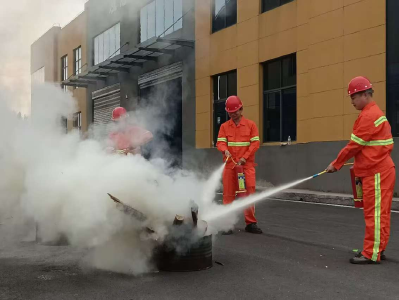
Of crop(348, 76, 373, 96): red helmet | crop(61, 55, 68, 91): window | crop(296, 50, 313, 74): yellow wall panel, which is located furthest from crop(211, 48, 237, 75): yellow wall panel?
crop(348, 76, 373, 96): red helmet

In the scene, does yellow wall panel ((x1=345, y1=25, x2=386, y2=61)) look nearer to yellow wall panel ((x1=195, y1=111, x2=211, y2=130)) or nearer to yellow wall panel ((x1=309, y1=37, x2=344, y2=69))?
yellow wall panel ((x1=309, y1=37, x2=344, y2=69))

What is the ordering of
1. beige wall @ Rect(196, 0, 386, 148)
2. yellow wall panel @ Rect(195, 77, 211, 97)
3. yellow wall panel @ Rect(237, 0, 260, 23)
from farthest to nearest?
yellow wall panel @ Rect(195, 77, 211, 97) < yellow wall panel @ Rect(237, 0, 260, 23) < beige wall @ Rect(196, 0, 386, 148)

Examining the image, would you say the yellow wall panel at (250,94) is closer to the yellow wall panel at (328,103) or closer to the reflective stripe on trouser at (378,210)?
the yellow wall panel at (328,103)

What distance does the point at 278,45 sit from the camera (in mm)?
12750

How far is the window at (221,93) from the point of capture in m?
14.6

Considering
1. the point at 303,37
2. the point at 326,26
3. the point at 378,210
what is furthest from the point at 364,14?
the point at 378,210

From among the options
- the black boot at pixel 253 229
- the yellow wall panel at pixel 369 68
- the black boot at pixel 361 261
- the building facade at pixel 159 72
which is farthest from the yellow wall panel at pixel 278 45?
the black boot at pixel 361 261

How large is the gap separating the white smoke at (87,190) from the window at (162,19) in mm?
6401

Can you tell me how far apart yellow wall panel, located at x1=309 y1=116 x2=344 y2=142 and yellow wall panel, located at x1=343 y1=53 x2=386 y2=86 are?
37.8 inches

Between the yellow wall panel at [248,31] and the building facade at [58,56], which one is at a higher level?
the yellow wall panel at [248,31]

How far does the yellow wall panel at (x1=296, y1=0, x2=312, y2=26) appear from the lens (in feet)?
39.1

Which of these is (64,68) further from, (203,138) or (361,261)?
(361,261)

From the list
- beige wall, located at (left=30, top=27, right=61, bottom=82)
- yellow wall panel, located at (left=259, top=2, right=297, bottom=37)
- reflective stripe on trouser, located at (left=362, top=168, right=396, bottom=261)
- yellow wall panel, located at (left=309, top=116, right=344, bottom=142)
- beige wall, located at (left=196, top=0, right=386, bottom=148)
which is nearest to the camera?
reflective stripe on trouser, located at (left=362, top=168, right=396, bottom=261)

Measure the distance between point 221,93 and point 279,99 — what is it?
255 centimetres
